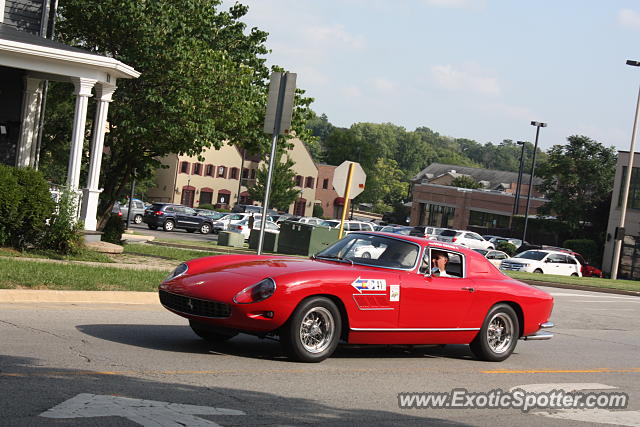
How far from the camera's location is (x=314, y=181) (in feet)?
337

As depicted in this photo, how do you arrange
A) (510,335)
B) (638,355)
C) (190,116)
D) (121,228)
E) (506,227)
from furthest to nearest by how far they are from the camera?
(506,227), (121,228), (190,116), (638,355), (510,335)

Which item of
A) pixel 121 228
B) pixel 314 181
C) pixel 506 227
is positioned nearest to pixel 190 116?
pixel 121 228

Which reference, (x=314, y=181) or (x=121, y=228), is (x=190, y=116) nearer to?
(x=121, y=228)

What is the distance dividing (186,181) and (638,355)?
78.0 m

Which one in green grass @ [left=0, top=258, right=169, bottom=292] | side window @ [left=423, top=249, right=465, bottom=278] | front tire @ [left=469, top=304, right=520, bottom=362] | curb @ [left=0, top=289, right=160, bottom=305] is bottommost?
curb @ [left=0, top=289, right=160, bottom=305]

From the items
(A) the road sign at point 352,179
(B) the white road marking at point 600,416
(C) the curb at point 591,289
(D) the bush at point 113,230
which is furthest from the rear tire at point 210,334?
(C) the curb at point 591,289

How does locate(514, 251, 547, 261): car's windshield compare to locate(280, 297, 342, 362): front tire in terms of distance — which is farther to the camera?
locate(514, 251, 547, 261): car's windshield

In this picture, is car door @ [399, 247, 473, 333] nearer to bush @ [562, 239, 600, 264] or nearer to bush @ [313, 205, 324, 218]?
bush @ [562, 239, 600, 264]

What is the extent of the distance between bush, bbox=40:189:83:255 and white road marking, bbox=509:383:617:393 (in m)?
10.4

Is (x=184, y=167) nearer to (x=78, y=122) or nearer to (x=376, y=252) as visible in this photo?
(x=78, y=122)

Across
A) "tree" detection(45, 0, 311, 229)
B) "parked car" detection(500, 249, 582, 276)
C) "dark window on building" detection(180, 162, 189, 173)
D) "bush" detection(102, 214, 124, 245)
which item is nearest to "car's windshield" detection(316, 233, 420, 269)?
"tree" detection(45, 0, 311, 229)

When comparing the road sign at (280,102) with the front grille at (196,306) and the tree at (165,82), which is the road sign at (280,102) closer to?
the front grille at (196,306)

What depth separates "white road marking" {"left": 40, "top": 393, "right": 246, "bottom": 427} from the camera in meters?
5.83

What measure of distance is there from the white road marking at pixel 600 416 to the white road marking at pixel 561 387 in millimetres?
930
